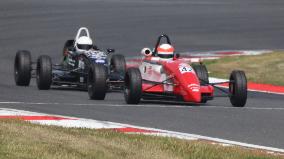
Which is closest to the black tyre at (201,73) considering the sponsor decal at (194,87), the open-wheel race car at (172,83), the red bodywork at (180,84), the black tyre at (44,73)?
the open-wheel race car at (172,83)

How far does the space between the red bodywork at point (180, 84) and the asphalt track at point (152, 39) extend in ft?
0.89

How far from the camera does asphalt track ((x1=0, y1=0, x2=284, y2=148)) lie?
54.6 feet

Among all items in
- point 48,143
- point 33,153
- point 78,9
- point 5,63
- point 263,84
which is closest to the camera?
point 33,153

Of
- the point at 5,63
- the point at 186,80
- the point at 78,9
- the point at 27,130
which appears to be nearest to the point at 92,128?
the point at 27,130

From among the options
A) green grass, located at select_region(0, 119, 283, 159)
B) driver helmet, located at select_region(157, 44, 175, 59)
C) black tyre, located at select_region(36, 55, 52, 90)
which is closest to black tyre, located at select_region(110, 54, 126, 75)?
black tyre, located at select_region(36, 55, 52, 90)

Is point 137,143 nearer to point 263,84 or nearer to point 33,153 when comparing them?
point 33,153

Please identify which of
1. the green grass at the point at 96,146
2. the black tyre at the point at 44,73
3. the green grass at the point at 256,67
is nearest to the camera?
the green grass at the point at 96,146

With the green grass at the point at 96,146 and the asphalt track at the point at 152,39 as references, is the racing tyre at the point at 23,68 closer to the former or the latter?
the asphalt track at the point at 152,39

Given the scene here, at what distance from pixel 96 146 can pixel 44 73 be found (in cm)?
959

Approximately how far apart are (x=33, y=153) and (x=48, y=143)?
78 cm

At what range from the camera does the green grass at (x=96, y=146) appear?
11.4 metres

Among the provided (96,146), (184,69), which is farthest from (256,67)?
(96,146)

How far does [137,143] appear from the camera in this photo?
1280 centimetres

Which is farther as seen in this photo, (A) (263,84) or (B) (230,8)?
(B) (230,8)
